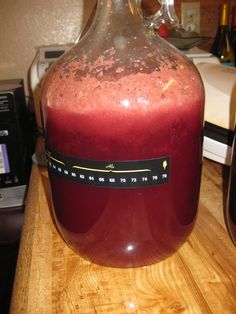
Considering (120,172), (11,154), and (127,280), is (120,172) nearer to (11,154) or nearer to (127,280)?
(127,280)

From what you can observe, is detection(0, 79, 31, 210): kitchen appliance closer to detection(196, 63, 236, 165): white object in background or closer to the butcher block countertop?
the butcher block countertop

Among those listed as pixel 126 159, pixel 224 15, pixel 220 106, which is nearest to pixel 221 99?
pixel 220 106

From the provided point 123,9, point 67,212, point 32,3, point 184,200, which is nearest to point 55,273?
point 67,212

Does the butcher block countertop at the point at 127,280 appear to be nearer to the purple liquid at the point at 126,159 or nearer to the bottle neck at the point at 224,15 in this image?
the purple liquid at the point at 126,159

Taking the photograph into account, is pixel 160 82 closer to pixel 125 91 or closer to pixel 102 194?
pixel 125 91

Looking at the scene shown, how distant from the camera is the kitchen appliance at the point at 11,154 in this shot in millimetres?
785

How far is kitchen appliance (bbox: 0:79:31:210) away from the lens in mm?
785

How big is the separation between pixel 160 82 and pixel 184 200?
0.52ft

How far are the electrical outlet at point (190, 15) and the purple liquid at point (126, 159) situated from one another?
0.85m

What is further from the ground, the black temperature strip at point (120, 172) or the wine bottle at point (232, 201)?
the black temperature strip at point (120, 172)

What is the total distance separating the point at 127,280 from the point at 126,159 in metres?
0.18

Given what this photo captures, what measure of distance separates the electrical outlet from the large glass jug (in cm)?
81

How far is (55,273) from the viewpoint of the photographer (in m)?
0.46

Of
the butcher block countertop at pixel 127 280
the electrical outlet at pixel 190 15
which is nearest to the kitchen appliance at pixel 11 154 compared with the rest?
the butcher block countertop at pixel 127 280
